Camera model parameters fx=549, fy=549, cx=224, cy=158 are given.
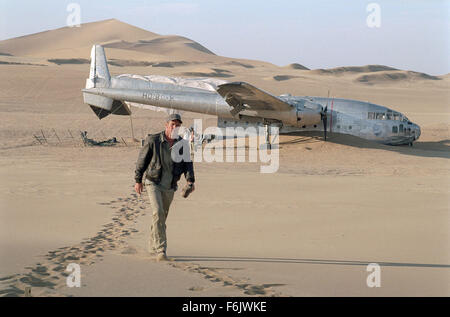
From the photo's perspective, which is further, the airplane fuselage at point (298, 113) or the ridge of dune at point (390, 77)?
the ridge of dune at point (390, 77)

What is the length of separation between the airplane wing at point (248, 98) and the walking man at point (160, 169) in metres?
12.7

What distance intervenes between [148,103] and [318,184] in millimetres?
12189

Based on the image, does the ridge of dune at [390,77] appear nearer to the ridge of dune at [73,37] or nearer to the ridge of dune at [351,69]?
the ridge of dune at [351,69]

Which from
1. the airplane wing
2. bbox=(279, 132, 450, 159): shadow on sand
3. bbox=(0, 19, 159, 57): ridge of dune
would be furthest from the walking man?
bbox=(0, 19, 159, 57): ridge of dune

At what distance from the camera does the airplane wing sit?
2131 centimetres

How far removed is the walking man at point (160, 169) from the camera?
8156 millimetres

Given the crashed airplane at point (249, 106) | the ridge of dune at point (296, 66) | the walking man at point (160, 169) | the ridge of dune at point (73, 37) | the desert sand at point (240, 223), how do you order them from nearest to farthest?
the desert sand at point (240, 223) < the walking man at point (160, 169) < the crashed airplane at point (249, 106) < the ridge of dune at point (296, 66) < the ridge of dune at point (73, 37)

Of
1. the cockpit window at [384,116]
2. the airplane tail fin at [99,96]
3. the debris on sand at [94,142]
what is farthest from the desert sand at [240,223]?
the airplane tail fin at [99,96]

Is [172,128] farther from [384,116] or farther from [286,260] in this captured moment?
[384,116]

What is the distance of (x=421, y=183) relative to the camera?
16.2 meters

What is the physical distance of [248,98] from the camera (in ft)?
74.9

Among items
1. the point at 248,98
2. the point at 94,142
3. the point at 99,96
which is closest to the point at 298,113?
the point at 248,98
